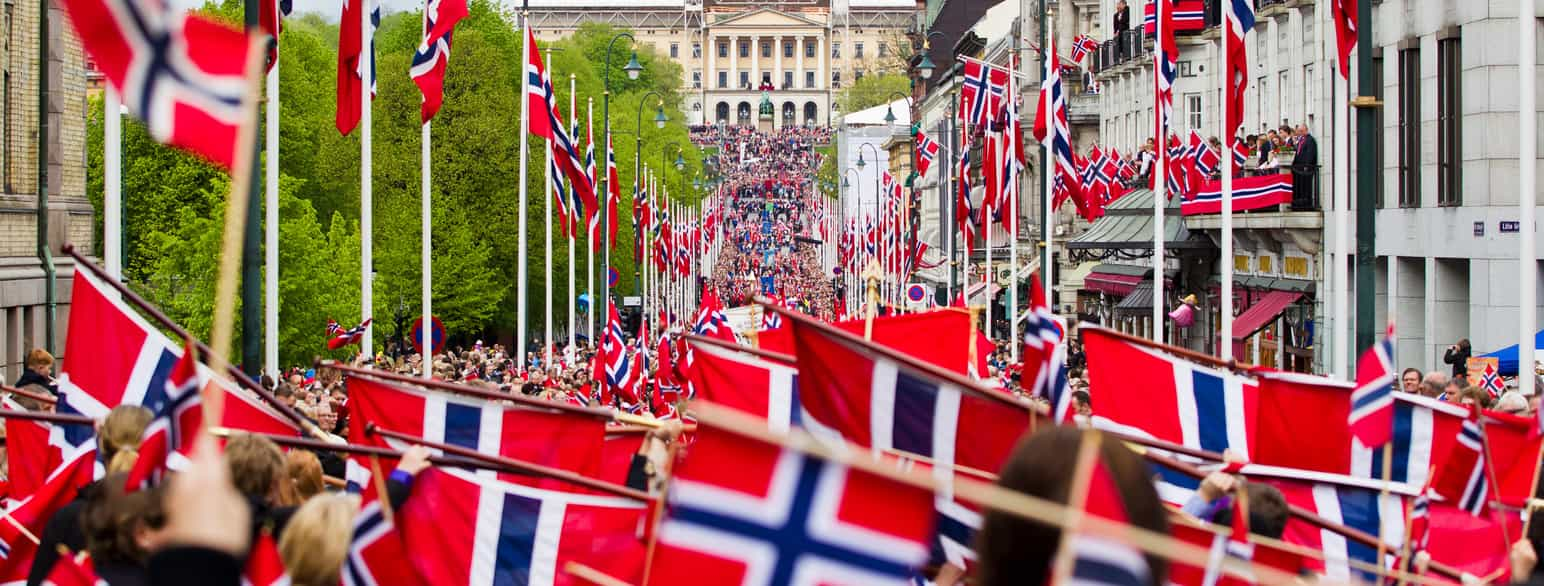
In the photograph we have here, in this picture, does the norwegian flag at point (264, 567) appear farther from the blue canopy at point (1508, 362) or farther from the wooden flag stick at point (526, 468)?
the blue canopy at point (1508, 362)

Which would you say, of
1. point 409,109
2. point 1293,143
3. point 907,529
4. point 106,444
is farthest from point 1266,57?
point 907,529

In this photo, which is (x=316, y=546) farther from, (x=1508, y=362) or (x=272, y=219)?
(x=272, y=219)

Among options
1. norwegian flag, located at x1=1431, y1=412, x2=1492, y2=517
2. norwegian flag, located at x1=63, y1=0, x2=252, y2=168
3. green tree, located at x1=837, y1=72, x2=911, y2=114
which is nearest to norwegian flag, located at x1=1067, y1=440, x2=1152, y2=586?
norwegian flag, located at x1=63, y1=0, x2=252, y2=168

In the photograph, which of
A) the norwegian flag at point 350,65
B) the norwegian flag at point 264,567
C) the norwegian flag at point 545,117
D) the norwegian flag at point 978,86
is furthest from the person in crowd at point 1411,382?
the norwegian flag at point 978,86

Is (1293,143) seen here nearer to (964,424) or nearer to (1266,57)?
(1266,57)

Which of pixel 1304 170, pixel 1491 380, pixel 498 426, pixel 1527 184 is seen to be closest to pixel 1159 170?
pixel 1491 380

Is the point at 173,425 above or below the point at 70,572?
above

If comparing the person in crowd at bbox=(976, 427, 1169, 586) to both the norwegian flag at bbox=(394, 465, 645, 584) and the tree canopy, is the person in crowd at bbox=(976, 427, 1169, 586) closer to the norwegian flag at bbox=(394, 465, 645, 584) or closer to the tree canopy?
the norwegian flag at bbox=(394, 465, 645, 584)

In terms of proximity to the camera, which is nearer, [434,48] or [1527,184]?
[1527,184]

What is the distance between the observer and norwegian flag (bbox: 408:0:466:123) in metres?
24.1

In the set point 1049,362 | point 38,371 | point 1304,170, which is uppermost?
point 1304,170

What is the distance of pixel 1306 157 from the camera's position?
29719 mm

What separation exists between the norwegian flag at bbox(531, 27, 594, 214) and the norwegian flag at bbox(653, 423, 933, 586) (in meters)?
25.8

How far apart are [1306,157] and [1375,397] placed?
21802mm
